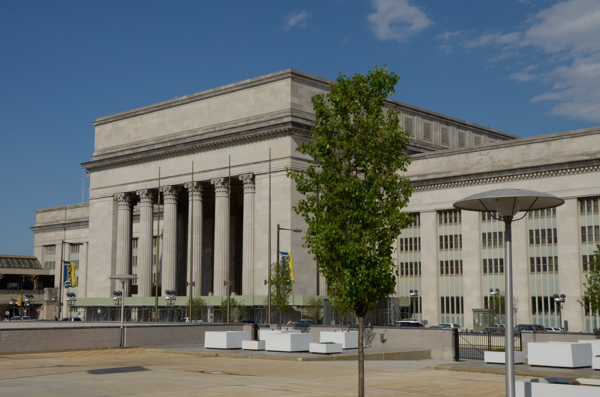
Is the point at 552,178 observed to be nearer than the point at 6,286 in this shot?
Yes

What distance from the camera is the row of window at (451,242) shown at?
2945 inches

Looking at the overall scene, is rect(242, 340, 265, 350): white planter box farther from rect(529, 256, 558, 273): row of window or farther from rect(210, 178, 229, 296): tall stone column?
rect(529, 256, 558, 273): row of window

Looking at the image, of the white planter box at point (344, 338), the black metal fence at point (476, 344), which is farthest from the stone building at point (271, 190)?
the white planter box at point (344, 338)

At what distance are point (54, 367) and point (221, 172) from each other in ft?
166

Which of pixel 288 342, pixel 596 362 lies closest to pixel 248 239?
pixel 288 342

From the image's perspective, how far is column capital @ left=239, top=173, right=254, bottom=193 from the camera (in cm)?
7750

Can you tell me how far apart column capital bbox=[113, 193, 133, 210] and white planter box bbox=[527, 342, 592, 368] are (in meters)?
68.3

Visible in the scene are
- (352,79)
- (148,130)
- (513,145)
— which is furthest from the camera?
(148,130)

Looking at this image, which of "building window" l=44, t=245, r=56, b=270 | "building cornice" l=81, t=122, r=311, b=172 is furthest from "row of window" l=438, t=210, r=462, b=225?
"building window" l=44, t=245, r=56, b=270

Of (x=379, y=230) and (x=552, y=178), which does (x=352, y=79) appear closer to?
(x=379, y=230)

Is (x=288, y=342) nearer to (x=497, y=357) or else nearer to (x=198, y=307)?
(x=497, y=357)

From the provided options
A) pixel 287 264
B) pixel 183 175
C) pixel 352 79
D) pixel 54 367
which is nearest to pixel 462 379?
pixel 352 79

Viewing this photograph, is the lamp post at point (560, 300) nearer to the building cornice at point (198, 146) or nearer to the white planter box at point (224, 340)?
the building cornice at point (198, 146)

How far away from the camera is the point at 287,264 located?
215ft
